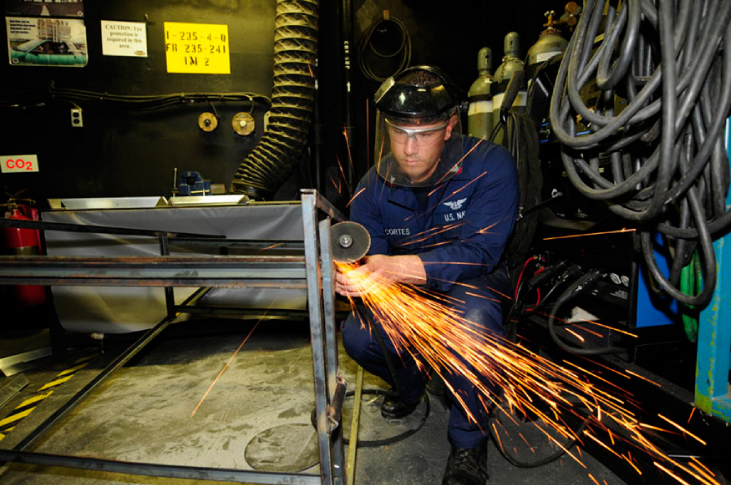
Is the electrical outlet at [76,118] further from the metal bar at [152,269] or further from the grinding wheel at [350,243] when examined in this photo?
the grinding wheel at [350,243]

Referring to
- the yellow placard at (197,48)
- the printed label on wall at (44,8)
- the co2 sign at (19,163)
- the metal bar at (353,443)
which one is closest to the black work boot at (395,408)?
the metal bar at (353,443)

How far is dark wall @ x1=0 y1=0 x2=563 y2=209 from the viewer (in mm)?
4480

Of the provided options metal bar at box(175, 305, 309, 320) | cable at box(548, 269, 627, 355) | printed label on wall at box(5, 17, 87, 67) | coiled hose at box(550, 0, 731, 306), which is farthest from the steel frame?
printed label on wall at box(5, 17, 87, 67)

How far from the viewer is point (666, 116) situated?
3.92 ft

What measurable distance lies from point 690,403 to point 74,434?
304 centimetres

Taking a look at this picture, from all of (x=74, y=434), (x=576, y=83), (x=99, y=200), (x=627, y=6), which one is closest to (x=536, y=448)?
(x=576, y=83)

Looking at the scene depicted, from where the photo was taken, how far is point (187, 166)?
4785 millimetres

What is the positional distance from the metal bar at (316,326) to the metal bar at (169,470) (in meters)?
0.11

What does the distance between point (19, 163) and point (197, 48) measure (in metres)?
2.34

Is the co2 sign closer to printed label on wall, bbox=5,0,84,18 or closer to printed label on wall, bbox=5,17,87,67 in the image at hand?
printed label on wall, bbox=5,17,87,67

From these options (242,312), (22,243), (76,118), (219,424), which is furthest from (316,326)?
(76,118)

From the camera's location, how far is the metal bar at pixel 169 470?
4.32 ft

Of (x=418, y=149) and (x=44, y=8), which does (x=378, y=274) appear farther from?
(x=44, y=8)

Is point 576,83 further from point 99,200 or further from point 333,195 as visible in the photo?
point 99,200
